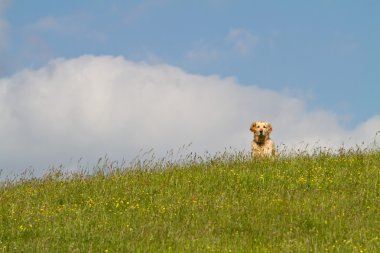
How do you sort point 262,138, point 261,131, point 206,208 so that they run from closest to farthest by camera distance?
point 206,208, point 261,131, point 262,138

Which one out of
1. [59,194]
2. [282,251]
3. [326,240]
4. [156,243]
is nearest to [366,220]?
[326,240]

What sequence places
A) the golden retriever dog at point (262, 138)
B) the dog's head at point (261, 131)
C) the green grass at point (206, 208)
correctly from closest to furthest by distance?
the green grass at point (206, 208), the golden retriever dog at point (262, 138), the dog's head at point (261, 131)

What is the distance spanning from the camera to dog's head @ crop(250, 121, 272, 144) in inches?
731

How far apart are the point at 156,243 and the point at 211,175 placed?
4826mm

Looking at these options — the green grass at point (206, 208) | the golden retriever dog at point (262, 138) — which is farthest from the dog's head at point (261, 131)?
the green grass at point (206, 208)

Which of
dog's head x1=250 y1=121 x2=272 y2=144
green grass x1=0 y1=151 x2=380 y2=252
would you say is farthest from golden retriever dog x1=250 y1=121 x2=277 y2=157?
green grass x1=0 y1=151 x2=380 y2=252

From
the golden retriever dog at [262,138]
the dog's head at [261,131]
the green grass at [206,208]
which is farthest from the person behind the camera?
the dog's head at [261,131]

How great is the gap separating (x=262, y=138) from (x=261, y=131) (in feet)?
0.76

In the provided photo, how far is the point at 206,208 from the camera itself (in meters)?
11.5

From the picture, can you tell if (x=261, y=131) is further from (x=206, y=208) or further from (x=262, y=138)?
(x=206, y=208)

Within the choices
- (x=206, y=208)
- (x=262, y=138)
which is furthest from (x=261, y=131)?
(x=206, y=208)

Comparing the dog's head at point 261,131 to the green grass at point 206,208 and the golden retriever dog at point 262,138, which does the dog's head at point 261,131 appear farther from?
the green grass at point 206,208

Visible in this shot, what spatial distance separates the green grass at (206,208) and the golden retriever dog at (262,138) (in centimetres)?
228

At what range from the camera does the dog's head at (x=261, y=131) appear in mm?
18562
